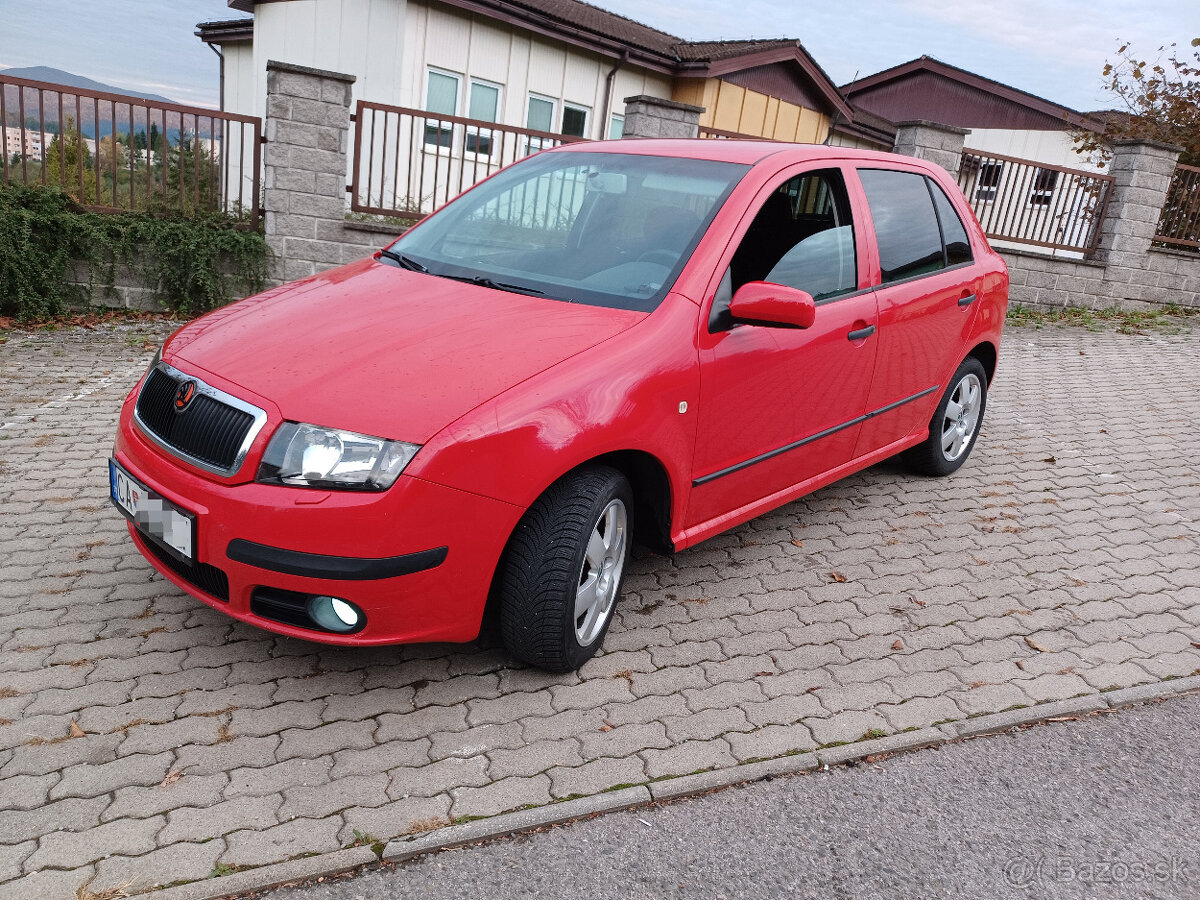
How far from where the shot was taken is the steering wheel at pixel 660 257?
3.44 meters

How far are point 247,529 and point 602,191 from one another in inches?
81.6

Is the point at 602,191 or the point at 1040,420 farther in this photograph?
the point at 1040,420

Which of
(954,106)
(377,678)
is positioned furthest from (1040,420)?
(954,106)

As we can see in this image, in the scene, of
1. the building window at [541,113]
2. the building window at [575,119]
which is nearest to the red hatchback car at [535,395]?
the building window at [541,113]

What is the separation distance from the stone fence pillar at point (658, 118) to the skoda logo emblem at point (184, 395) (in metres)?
8.41

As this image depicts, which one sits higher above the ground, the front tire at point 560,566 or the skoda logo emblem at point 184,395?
the skoda logo emblem at point 184,395

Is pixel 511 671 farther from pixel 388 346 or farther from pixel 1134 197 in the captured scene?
pixel 1134 197

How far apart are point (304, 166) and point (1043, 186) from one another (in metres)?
9.59

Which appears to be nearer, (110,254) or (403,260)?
(403,260)

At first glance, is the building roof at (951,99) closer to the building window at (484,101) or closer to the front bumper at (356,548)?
the building window at (484,101)

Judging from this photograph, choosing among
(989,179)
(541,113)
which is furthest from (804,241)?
(541,113)

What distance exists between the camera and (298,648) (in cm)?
332

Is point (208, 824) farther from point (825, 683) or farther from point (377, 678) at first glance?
point (825, 683)

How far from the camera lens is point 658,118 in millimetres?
10570
